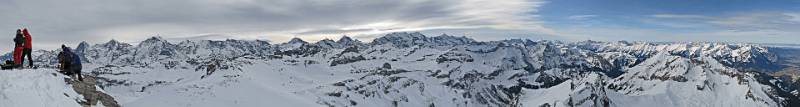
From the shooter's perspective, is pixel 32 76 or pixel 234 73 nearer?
pixel 32 76

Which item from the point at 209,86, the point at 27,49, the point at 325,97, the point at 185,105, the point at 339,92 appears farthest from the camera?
the point at 339,92

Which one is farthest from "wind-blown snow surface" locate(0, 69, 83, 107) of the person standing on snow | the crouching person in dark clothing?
the person standing on snow

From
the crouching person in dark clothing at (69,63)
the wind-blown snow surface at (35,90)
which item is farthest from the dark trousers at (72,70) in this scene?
the wind-blown snow surface at (35,90)

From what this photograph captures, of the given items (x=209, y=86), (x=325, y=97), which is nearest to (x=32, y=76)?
(x=209, y=86)

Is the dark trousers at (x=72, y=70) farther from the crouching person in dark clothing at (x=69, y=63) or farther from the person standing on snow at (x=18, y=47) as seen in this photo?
the person standing on snow at (x=18, y=47)

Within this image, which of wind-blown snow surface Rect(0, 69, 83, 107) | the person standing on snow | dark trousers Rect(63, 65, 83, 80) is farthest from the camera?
dark trousers Rect(63, 65, 83, 80)

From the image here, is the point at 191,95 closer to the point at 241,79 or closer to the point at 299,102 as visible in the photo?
the point at 299,102

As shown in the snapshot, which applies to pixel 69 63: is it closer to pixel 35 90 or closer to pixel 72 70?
pixel 72 70

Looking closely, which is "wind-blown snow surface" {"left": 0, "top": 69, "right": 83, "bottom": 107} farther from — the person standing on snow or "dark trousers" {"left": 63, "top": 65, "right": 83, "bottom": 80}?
the person standing on snow

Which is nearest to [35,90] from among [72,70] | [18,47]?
[72,70]
